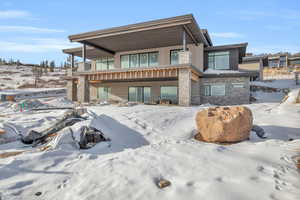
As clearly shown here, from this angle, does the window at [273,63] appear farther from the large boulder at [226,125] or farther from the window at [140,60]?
the large boulder at [226,125]

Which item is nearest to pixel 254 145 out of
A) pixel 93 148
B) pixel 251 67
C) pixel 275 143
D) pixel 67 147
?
pixel 275 143

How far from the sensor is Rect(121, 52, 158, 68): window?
18.6 metres

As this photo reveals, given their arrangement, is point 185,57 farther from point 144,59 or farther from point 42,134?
point 42,134

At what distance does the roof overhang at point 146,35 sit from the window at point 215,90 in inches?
179

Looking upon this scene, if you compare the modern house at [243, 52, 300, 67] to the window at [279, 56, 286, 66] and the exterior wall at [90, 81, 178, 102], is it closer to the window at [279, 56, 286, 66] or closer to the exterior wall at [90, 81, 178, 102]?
the window at [279, 56, 286, 66]

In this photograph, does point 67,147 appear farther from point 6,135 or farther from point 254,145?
point 254,145

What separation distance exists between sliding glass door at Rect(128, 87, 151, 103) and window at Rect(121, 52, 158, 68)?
8.85 ft

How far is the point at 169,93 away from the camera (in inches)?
688

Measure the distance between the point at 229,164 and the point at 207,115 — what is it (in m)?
2.62

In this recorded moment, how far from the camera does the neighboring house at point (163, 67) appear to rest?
13008 millimetres

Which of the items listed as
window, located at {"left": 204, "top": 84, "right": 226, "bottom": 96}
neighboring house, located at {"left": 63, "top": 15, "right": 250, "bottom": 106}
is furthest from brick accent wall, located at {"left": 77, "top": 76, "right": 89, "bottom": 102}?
window, located at {"left": 204, "top": 84, "right": 226, "bottom": 96}

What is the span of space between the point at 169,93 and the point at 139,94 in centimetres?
343

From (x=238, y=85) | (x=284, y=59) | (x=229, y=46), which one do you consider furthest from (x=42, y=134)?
(x=284, y=59)

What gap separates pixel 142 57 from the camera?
19.1 m
